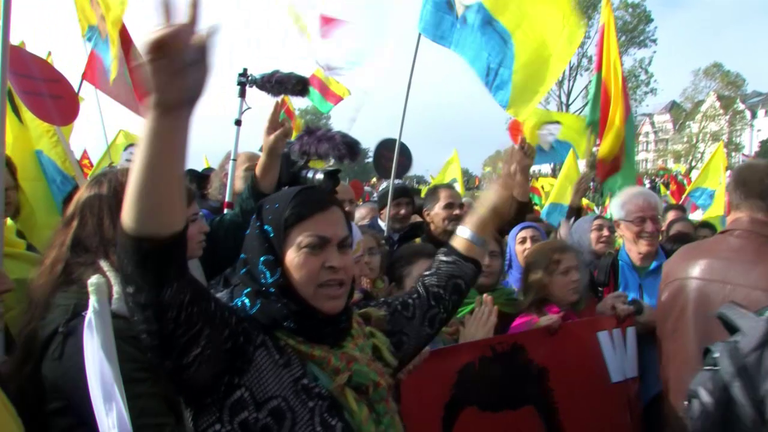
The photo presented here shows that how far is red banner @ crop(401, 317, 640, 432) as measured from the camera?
7.84 ft

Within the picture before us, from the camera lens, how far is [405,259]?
10.8ft

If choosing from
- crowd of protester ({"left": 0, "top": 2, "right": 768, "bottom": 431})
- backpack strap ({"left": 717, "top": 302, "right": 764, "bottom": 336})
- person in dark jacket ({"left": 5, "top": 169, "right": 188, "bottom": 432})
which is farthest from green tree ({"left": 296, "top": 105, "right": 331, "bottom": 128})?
backpack strap ({"left": 717, "top": 302, "right": 764, "bottom": 336})

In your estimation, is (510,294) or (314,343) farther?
(510,294)

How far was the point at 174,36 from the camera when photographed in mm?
1024

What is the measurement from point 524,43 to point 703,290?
1.62 meters

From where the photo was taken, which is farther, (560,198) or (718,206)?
(718,206)

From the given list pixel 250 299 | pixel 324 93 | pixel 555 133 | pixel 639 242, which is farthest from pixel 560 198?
pixel 250 299

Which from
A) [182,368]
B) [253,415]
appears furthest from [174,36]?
[253,415]

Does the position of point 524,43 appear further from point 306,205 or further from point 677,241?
point 306,205

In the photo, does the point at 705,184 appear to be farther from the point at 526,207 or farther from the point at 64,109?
the point at 64,109

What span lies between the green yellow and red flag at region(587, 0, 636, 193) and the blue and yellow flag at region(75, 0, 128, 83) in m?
2.42

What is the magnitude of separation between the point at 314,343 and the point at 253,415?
0.22 m

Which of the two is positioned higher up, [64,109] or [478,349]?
[64,109]

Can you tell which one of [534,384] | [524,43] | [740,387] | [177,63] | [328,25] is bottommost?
[534,384]
